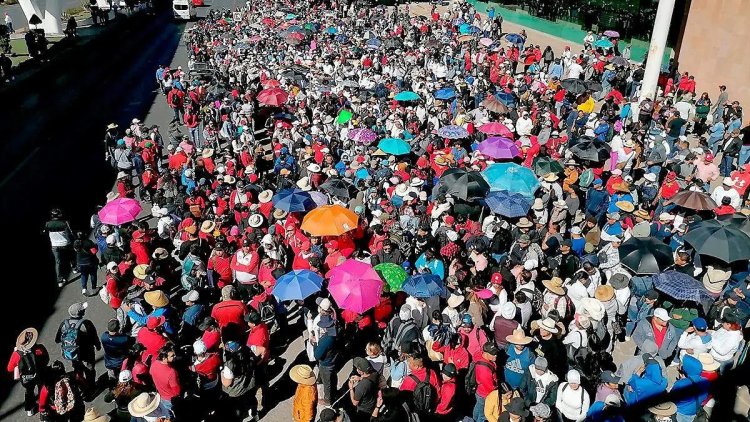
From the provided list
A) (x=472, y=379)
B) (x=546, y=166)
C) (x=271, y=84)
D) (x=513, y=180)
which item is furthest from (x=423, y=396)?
(x=271, y=84)

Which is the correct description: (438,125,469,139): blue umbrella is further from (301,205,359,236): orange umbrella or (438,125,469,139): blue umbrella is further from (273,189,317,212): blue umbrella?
(301,205,359,236): orange umbrella

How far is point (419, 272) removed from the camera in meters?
8.83

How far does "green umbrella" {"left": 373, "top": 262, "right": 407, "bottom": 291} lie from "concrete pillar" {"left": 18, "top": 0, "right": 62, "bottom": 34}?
37.3 metres

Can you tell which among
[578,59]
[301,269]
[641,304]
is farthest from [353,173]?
[578,59]

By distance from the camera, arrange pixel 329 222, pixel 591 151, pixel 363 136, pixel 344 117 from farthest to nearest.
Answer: pixel 344 117 → pixel 363 136 → pixel 591 151 → pixel 329 222

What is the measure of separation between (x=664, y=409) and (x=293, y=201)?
6905 mm

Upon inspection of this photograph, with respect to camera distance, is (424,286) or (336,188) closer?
(424,286)

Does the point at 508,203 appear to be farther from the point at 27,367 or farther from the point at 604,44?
the point at 604,44

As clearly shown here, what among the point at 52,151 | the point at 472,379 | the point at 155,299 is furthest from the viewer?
the point at 52,151

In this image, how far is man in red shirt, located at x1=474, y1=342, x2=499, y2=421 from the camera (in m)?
6.62

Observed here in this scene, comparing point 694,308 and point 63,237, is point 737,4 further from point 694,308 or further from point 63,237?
point 63,237

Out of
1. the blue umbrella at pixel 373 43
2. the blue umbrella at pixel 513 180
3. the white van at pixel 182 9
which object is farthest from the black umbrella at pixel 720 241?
the white van at pixel 182 9

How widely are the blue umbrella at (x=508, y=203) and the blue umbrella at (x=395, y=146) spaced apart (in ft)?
10.9

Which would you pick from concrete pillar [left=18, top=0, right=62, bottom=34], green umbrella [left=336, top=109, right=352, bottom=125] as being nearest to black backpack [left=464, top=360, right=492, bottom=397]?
green umbrella [left=336, top=109, right=352, bottom=125]
